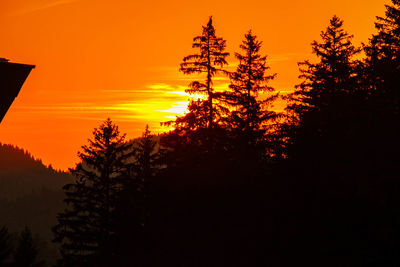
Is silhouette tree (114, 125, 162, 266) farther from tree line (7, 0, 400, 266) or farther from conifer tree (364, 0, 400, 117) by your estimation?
conifer tree (364, 0, 400, 117)

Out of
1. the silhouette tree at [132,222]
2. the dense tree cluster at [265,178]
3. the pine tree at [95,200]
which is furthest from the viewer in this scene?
the pine tree at [95,200]

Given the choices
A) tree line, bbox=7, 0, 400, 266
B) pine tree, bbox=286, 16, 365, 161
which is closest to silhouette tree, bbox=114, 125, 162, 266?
tree line, bbox=7, 0, 400, 266

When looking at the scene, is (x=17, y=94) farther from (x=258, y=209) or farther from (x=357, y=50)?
(x=357, y=50)

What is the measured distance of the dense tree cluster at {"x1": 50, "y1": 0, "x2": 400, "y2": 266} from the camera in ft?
71.3

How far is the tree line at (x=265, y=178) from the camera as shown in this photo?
2173 centimetres

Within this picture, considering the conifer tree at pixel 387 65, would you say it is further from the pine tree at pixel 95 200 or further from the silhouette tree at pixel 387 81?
the pine tree at pixel 95 200

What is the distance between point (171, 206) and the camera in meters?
28.1

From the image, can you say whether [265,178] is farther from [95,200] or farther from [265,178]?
[95,200]

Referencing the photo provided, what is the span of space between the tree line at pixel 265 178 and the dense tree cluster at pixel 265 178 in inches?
2.7

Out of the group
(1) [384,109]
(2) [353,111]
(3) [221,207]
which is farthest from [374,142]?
(3) [221,207]

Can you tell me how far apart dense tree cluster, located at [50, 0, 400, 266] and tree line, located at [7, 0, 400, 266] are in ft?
0.23

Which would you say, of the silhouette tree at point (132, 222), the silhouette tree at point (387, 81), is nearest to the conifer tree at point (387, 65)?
the silhouette tree at point (387, 81)

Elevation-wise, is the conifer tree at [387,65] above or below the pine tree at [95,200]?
above

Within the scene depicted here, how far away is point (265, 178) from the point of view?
2819 centimetres
